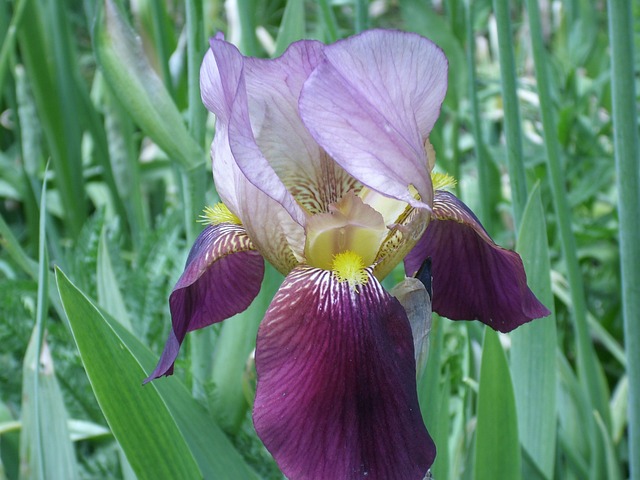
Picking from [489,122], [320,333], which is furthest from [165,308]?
[489,122]

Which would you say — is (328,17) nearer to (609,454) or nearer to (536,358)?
(536,358)

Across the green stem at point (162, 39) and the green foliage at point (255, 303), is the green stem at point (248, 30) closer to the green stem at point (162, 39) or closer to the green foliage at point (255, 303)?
the green foliage at point (255, 303)

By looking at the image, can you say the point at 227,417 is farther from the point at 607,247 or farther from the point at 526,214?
the point at 607,247

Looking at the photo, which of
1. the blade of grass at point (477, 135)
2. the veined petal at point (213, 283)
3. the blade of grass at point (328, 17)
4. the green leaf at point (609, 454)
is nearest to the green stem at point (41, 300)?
the veined petal at point (213, 283)

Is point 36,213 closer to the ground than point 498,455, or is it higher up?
higher up

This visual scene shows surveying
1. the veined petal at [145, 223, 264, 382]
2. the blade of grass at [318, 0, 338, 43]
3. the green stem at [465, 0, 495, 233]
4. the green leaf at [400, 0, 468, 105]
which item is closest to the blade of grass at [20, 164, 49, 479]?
the veined petal at [145, 223, 264, 382]
